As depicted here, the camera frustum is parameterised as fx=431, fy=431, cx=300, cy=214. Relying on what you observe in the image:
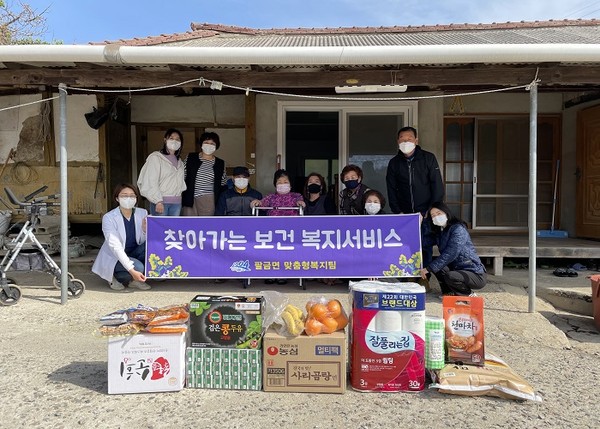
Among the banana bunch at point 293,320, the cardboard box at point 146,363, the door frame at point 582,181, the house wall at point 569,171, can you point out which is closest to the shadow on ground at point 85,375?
the cardboard box at point 146,363

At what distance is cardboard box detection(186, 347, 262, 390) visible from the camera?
9.09 ft

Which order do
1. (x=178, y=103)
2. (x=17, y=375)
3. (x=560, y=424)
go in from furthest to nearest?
(x=178, y=103) < (x=17, y=375) < (x=560, y=424)

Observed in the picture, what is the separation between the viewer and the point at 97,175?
718 cm

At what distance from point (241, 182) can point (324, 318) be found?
2966 millimetres

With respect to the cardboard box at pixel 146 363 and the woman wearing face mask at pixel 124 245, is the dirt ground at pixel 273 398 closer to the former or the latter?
the cardboard box at pixel 146 363

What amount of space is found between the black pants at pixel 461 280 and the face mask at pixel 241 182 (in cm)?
254

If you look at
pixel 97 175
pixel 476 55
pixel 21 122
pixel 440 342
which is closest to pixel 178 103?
pixel 97 175

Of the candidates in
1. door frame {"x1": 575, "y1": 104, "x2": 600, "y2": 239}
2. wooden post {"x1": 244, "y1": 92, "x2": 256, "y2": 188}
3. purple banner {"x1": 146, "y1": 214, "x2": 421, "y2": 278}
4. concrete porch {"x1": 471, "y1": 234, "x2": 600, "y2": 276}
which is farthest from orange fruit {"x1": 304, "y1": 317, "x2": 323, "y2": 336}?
door frame {"x1": 575, "y1": 104, "x2": 600, "y2": 239}

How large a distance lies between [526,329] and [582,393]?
1.16 meters

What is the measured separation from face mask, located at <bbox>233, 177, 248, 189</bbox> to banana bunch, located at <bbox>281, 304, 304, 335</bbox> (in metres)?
2.82

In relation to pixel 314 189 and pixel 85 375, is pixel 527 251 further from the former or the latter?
pixel 85 375

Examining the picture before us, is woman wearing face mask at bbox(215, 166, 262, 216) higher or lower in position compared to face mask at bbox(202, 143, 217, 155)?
lower

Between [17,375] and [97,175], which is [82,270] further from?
[17,375]

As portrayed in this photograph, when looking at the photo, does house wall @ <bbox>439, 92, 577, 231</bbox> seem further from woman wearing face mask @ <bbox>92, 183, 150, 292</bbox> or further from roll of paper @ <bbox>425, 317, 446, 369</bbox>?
roll of paper @ <bbox>425, 317, 446, 369</bbox>
